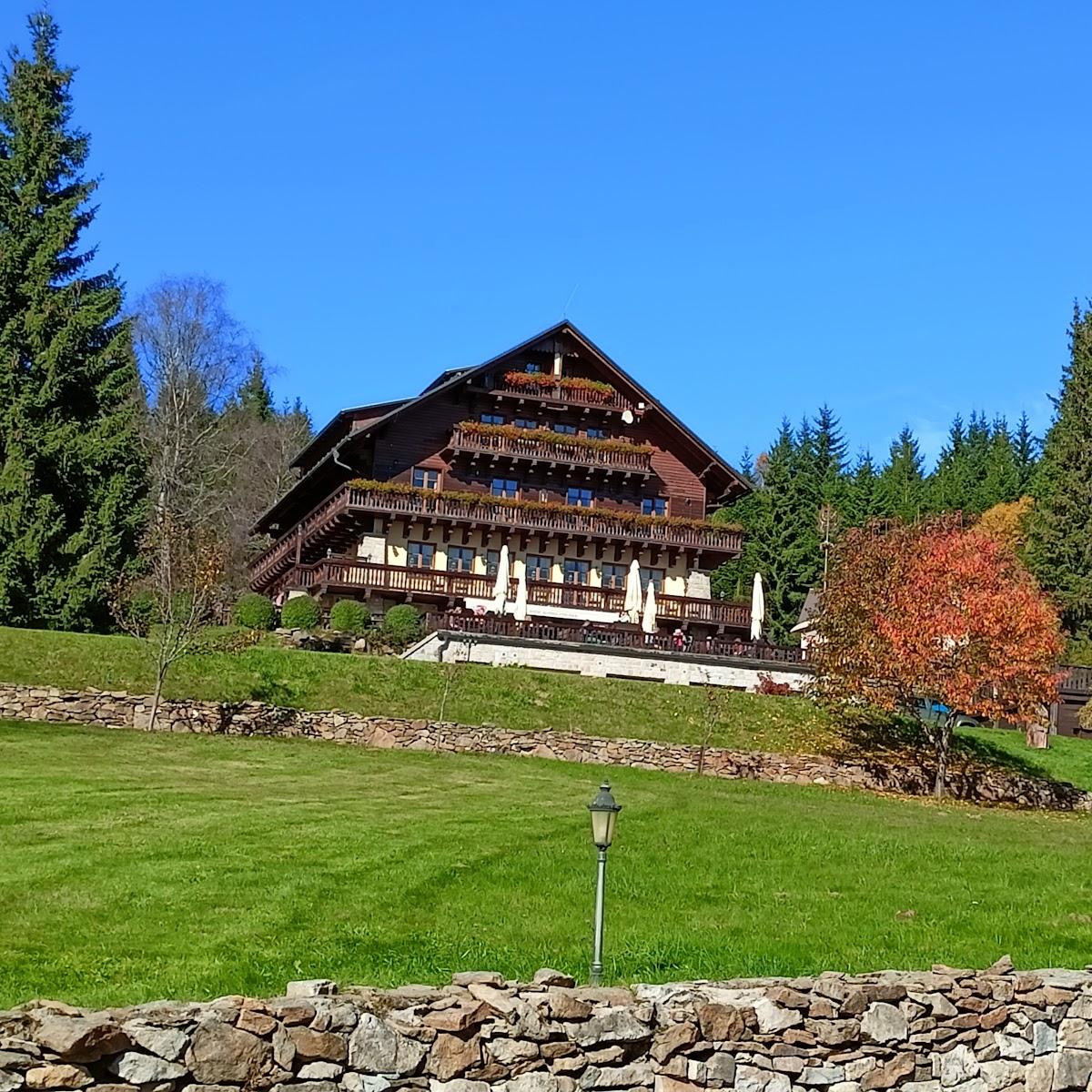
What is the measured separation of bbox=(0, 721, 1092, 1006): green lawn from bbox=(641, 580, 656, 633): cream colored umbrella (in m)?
18.7

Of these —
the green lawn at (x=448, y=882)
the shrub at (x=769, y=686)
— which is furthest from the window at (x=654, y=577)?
the green lawn at (x=448, y=882)

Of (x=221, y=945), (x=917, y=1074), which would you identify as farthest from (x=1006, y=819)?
(x=221, y=945)

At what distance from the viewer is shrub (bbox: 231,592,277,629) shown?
40.2m

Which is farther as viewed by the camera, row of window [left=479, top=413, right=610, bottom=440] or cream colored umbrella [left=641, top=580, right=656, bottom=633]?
row of window [left=479, top=413, right=610, bottom=440]

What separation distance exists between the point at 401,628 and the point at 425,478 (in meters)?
9.52

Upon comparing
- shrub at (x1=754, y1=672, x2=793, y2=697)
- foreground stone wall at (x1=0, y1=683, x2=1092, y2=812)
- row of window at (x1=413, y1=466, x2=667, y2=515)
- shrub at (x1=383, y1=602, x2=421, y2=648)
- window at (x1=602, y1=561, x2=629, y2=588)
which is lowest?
foreground stone wall at (x1=0, y1=683, x2=1092, y2=812)

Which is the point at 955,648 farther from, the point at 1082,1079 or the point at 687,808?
the point at 1082,1079

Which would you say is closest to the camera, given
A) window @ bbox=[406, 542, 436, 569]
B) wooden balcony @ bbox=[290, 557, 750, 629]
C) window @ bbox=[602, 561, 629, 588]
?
wooden balcony @ bbox=[290, 557, 750, 629]

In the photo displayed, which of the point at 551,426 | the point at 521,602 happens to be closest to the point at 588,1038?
the point at 521,602

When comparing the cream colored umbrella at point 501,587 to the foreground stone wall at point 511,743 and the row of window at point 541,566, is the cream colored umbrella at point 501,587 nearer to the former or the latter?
the row of window at point 541,566

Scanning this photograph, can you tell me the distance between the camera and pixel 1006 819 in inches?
974

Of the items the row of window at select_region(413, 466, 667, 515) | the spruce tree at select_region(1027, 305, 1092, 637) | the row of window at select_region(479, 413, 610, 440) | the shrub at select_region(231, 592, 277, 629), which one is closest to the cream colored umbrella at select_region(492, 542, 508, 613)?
the row of window at select_region(413, 466, 667, 515)

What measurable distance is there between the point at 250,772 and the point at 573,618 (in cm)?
2255

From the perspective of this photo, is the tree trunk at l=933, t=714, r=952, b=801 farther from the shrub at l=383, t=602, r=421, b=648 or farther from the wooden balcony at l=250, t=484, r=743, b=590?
the wooden balcony at l=250, t=484, r=743, b=590
